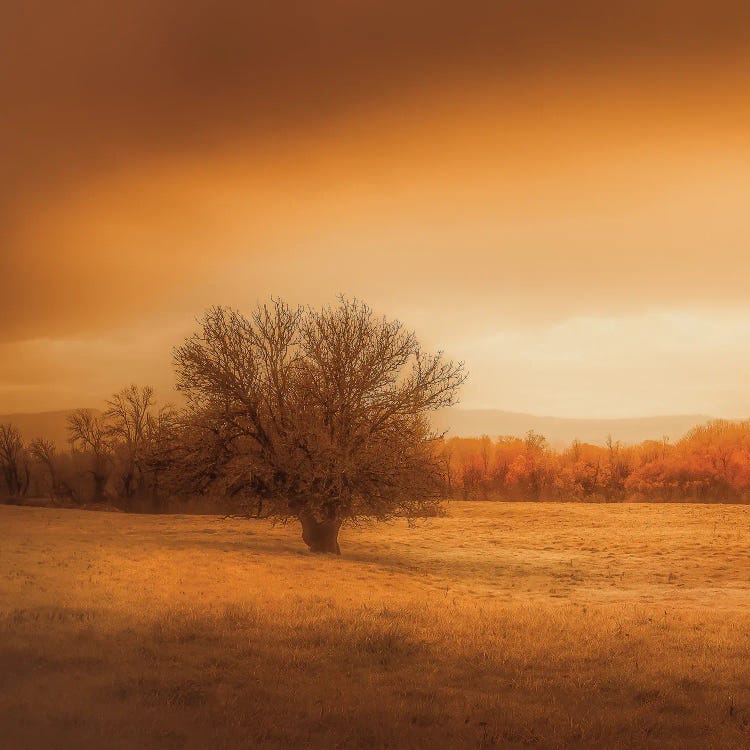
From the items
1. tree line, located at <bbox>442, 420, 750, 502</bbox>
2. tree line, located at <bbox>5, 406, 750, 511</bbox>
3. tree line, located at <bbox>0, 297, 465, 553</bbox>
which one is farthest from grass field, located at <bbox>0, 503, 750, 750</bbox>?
tree line, located at <bbox>442, 420, 750, 502</bbox>

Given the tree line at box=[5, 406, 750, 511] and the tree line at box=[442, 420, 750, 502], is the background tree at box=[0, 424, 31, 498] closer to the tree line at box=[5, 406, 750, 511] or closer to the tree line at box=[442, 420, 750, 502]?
the tree line at box=[5, 406, 750, 511]

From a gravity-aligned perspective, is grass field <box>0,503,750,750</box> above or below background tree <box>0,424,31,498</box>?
below

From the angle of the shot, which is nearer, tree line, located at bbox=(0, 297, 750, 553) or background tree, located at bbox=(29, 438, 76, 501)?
tree line, located at bbox=(0, 297, 750, 553)

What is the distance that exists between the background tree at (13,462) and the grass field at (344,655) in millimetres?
37696

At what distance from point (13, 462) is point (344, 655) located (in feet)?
199

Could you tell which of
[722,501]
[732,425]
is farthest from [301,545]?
[732,425]

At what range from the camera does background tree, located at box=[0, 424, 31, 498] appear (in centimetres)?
6397

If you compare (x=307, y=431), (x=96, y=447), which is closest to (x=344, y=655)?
(x=307, y=431)

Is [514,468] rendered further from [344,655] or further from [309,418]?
[344,655]

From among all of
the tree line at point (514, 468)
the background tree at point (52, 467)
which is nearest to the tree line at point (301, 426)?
the tree line at point (514, 468)

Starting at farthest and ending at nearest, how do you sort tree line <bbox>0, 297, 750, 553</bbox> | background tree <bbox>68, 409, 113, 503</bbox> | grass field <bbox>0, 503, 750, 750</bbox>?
background tree <bbox>68, 409, 113, 503</bbox> → tree line <bbox>0, 297, 750, 553</bbox> → grass field <bbox>0, 503, 750, 750</bbox>

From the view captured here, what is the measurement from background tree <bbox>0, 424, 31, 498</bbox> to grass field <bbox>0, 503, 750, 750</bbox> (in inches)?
1484

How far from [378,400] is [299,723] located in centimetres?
2196

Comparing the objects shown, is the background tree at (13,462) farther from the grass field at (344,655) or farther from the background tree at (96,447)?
the grass field at (344,655)
